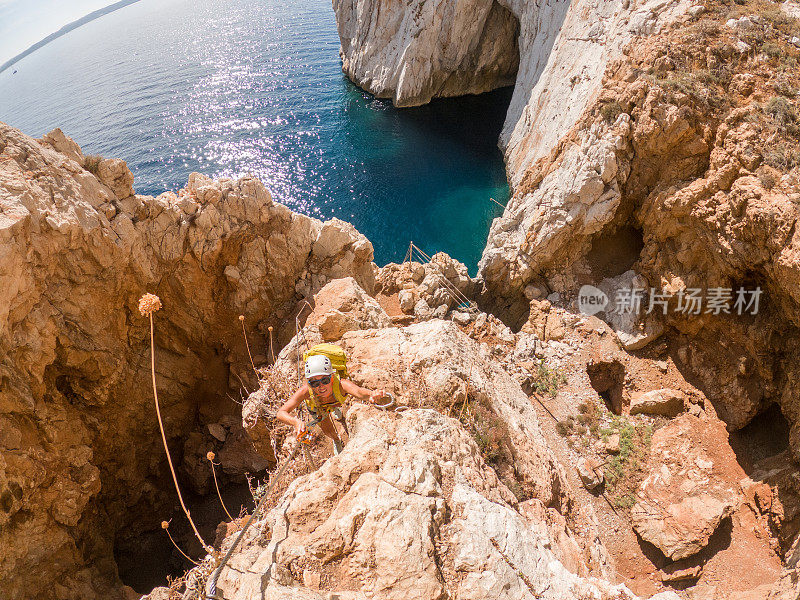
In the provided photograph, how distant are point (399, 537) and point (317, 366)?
2.56m

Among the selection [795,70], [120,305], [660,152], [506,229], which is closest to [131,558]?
[120,305]

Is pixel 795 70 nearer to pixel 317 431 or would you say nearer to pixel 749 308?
pixel 749 308

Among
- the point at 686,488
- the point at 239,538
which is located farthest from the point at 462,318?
the point at 239,538

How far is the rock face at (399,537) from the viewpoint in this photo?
521cm

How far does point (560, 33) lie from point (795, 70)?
1280 cm

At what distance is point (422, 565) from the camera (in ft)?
17.2

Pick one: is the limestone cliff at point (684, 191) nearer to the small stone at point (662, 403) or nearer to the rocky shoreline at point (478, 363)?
the rocky shoreline at point (478, 363)

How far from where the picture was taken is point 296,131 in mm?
35344

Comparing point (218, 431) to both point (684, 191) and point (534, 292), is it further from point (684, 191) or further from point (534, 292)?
point (684, 191)

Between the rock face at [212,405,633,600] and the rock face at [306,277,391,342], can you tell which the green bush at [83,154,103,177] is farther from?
the rock face at [212,405,633,600]

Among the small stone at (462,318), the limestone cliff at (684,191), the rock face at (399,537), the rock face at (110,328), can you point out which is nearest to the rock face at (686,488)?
the limestone cliff at (684,191)

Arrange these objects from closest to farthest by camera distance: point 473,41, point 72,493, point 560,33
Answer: point 72,493 → point 560,33 → point 473,41

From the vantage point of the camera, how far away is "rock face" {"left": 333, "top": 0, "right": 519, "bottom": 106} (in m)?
33.6

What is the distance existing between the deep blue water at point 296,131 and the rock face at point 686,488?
12.6m
